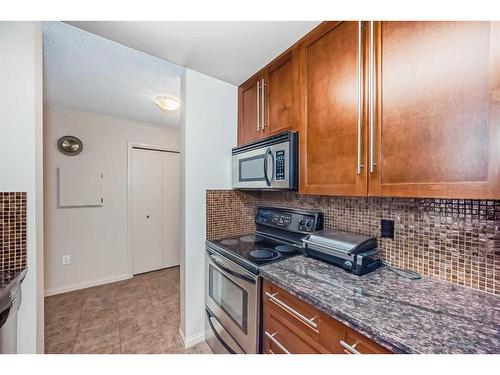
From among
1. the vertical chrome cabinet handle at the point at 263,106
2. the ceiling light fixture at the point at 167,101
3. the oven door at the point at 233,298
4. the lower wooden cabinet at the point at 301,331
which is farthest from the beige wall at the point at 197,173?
the lower wooden cabinet at the point at 301,331

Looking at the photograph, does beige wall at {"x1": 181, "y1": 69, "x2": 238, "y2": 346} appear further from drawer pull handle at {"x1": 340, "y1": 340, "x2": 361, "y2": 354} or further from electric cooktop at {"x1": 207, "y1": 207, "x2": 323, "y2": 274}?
drawer pull handle at {"x1": 340, "y1": 340, "x2": 361, "y2": 354}

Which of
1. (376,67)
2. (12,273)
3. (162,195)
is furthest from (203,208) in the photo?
(162,195)

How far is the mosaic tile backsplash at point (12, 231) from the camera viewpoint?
95cm

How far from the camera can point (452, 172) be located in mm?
731

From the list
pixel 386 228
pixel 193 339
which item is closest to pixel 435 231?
pixel 386 228

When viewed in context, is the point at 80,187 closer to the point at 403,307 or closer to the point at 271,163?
the point at 271,163

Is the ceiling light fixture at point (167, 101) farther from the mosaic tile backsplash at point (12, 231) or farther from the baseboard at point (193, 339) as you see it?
the baseboard at point (193, 339)

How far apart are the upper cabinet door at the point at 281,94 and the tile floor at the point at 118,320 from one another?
1.83m

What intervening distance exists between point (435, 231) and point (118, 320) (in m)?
2.63

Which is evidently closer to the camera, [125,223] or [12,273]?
[12,273]

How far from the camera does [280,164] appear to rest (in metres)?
1.36

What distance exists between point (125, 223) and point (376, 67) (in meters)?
3.22

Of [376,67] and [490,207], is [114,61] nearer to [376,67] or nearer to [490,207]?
[376,67]

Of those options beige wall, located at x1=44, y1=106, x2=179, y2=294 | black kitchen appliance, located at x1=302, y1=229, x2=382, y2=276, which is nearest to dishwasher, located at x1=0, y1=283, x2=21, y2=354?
black kitchen appliance, located at x1=302, y1=229, x2=382, y2=276
